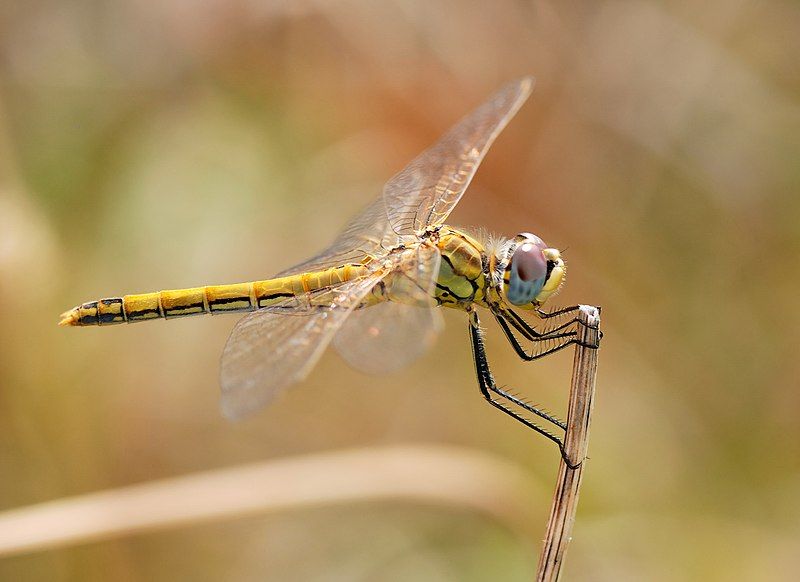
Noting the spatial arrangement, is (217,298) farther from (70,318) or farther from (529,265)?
(529,265)

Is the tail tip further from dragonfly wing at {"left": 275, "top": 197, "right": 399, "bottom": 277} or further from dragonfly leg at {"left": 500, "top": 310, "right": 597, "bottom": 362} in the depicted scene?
dragonfly leg at {"left": 500, "top": 310, "right": 597, "bottom": 362}

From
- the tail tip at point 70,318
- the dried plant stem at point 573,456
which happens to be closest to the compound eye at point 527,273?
the dried plant stem at point 573,456

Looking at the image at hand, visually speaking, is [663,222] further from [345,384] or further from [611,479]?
[345,384]

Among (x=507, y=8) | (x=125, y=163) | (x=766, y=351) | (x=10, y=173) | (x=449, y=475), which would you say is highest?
(x=507, y=8)

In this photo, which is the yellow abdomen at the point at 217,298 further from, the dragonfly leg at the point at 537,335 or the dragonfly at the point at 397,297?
the dragonfly leg at the point at 537,335

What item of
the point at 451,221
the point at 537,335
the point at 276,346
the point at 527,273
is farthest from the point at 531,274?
the point at 451,221

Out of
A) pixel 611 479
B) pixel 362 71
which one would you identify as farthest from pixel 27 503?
pixel 362 71
